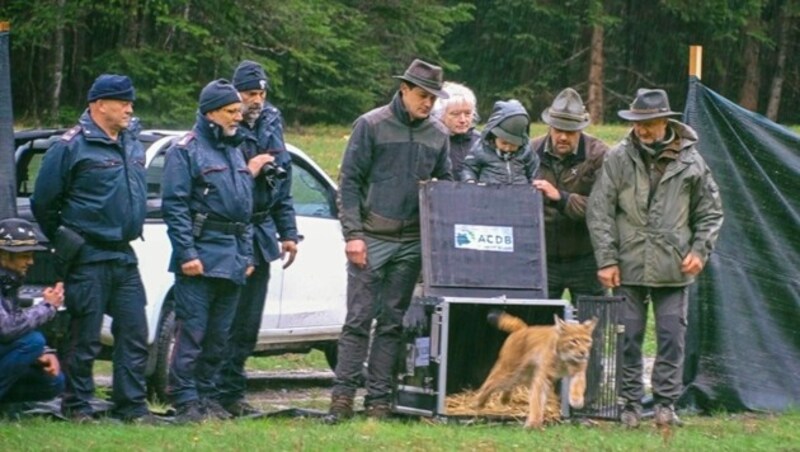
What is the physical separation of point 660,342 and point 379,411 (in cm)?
180

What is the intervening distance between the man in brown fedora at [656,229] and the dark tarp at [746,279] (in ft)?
3.28

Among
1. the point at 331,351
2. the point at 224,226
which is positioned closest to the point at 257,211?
the point at 224,226

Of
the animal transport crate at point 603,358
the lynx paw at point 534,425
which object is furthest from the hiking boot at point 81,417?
the animal transport crate at point 603,358

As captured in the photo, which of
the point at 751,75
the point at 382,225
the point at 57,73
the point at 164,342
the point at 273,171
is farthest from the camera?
the point at 751,75

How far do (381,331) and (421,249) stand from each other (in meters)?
0.61

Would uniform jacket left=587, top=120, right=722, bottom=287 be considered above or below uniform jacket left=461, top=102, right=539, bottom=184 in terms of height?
below

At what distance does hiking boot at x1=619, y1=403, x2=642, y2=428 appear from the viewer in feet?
31.6

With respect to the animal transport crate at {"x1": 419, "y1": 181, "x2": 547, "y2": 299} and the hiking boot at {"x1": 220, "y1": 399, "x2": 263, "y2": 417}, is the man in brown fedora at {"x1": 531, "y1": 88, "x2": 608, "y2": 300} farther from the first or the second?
the hiking boot at {"x1": 220, "y1": 399, "x2": 263, "y2": 417}

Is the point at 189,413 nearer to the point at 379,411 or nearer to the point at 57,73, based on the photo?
the point at 379,411

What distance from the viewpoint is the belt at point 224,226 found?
9.56 metres

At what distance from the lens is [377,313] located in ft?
33.0

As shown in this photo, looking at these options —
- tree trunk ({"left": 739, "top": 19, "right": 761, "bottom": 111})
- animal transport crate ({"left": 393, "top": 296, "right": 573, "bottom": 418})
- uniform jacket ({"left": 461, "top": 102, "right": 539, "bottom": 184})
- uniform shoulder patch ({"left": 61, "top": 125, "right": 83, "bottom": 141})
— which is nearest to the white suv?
uniform shoulder patch ({"left": 61, "top": 125, "right": 83, "bottom": 141})

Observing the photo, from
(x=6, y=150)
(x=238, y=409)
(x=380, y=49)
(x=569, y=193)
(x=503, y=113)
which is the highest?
(x=380, y=49)

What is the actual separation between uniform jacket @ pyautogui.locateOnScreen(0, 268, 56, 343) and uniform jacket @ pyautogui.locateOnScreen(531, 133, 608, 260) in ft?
10.8
